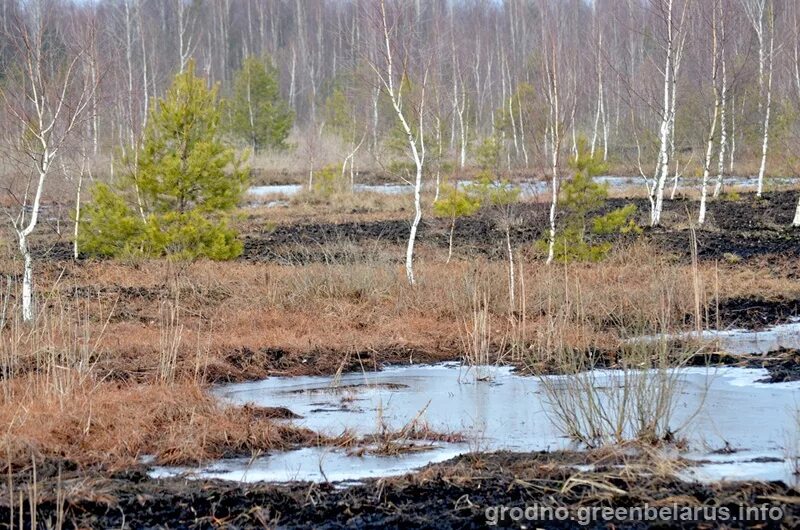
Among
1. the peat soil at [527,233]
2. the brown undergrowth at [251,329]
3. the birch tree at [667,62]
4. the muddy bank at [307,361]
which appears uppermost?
the birch tree at [667,62]

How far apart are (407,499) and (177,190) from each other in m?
13.4

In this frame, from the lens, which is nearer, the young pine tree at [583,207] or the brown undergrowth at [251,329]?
the brown undergrowth at [251,329]

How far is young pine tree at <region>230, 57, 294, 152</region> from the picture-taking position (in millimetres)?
47031

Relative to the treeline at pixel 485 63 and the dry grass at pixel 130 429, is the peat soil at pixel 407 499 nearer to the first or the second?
the dry grass at pixel 130 429

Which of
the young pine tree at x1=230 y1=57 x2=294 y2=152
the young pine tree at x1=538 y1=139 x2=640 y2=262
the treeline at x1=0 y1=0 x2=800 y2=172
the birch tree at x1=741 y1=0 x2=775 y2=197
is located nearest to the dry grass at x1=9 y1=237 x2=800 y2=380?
the young pine tree at x1=538 y1=139 x2=640 y2=262

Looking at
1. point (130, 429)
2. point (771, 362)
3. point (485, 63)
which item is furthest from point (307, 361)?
point (485, 63)

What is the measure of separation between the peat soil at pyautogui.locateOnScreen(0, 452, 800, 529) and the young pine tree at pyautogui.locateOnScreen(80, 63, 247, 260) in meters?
12.1

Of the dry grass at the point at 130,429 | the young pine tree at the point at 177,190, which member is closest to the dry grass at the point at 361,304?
the young pine tree at the point at 177,190

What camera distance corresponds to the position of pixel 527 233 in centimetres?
2359

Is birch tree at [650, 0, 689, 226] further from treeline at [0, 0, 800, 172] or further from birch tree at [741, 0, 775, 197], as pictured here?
birch tree at [741, 0, 775, 197]

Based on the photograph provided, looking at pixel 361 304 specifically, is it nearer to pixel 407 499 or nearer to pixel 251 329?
pixel 251 329

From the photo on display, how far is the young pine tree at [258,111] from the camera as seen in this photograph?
4703 centimetres

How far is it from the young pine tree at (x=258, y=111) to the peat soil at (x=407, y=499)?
41.7 metres

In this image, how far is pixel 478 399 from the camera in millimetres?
10031
